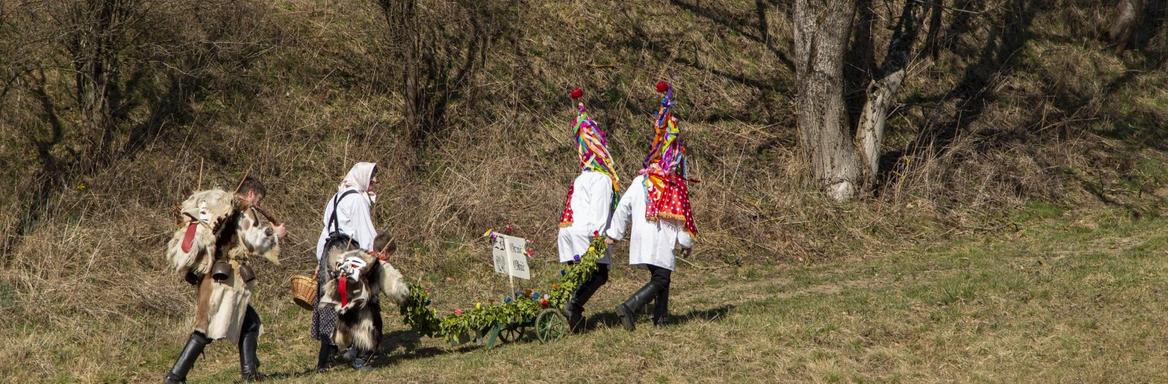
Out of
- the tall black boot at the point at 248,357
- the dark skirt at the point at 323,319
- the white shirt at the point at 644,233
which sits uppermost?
the white shirt at the point at 644,233

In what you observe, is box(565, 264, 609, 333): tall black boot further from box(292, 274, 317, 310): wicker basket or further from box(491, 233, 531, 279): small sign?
box(292, 274, 317, 310): wicker basket

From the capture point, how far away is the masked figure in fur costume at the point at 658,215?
31.2ft

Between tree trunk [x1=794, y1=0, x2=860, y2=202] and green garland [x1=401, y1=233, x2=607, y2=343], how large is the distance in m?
7.55

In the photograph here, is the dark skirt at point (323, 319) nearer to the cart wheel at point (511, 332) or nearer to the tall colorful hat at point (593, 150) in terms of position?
the cart wheel at point (511, 332)

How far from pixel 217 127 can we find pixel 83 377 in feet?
21.6

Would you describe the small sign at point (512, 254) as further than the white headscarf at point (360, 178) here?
Yes

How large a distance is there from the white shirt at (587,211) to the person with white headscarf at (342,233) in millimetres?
1756

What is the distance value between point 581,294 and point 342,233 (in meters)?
2.08

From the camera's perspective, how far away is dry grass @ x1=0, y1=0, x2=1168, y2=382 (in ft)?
31.2

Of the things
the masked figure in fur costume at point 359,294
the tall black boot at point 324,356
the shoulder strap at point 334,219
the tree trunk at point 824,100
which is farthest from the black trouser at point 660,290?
the tree trunk at point 824,100

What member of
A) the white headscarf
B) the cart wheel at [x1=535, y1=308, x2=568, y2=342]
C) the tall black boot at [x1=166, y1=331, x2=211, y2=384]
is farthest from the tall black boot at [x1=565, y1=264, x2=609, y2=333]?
the tall black boot at [x1=166, y1=331, x2=211, y2=384]

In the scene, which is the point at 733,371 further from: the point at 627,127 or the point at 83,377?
the point at 627,127

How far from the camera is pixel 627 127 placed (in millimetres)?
17641

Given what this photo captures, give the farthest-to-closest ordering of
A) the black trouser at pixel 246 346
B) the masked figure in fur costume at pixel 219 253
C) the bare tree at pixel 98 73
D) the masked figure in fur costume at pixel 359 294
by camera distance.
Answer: the bare tree at pixel 98 73 → the masked figure in fur costume at pixel 359 294 → the black trouser at pixel 246 346 → the masked figure in fur costume at pixel 219 253
